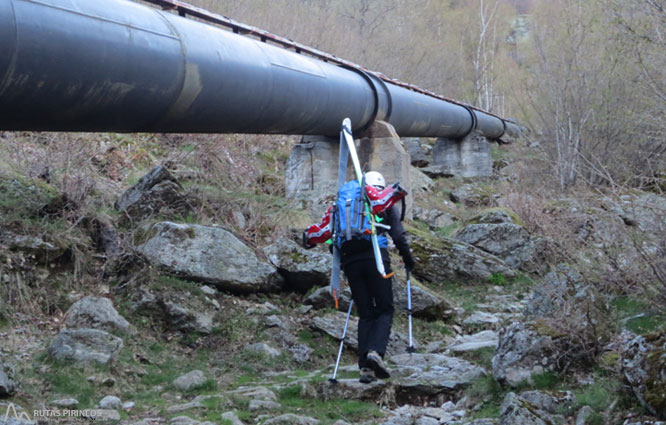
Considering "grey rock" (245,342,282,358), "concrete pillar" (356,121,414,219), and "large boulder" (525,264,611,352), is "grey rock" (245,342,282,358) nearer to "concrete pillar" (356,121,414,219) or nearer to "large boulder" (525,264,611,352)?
"large boulder" (525,264,611,352)

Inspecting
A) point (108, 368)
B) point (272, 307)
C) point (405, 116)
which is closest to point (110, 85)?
point (108, 368)

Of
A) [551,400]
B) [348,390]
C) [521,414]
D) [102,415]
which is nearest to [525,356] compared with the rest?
[551,400]

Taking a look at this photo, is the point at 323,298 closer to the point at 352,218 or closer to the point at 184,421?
the point at 352,218

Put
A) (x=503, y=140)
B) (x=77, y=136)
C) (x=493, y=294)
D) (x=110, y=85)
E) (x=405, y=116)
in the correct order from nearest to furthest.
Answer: (x=110, y=85) < (x=493, y=294) < (x=77, y=136) < (x=405, y=116) < (x=503, y=140)

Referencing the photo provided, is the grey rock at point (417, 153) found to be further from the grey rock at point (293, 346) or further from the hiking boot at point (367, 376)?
the hiking boot at point (367, 376)

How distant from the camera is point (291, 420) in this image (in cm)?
489

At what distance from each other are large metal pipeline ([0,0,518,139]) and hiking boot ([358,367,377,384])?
2.87 m

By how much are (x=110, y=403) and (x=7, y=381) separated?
0.79 m

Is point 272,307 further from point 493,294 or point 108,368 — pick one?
point 493,294

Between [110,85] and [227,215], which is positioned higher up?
[110,85]

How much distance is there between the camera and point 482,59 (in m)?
36.1

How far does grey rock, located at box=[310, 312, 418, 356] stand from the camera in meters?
7.26

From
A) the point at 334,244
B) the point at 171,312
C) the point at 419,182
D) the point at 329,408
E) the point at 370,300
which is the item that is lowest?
the point at 329,408

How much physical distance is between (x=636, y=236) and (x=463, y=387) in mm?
2107
